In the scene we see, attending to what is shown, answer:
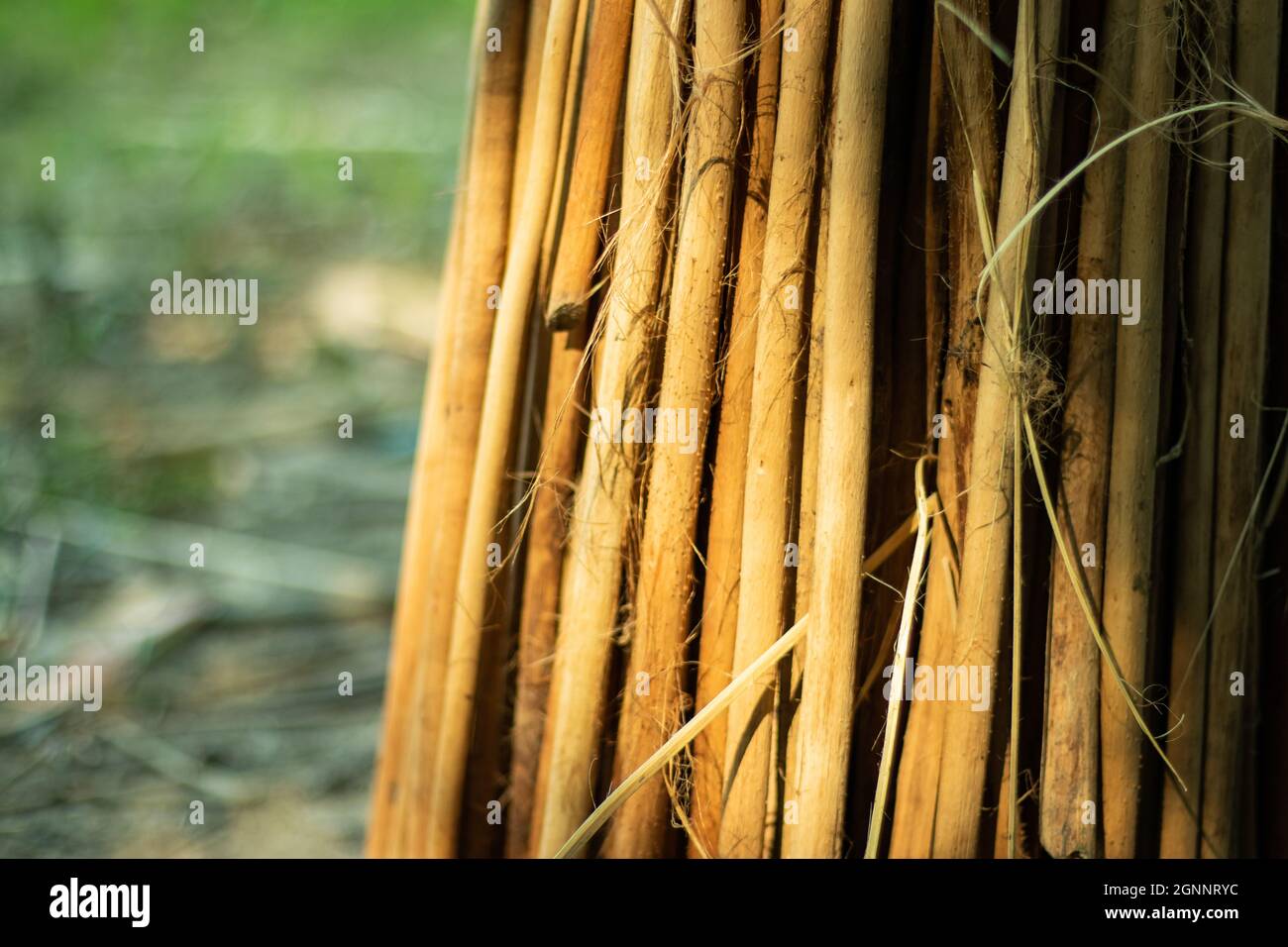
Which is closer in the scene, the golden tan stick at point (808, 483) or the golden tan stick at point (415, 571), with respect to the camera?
the golden tan stick at point (808, 483)

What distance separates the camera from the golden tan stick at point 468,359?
84 cm

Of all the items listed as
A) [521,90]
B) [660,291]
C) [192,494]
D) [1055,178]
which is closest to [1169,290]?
[1055,178]

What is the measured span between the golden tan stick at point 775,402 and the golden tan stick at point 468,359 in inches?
9.4

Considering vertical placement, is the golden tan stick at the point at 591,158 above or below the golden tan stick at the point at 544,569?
above

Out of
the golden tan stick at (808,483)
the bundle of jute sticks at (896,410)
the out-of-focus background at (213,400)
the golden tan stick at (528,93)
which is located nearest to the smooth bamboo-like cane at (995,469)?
the bundle of jute sticks at (896,410)

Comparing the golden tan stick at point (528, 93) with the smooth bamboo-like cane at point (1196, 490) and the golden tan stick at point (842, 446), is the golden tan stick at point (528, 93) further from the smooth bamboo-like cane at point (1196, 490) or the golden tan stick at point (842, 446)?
the smooth bamboo-like cane at point (1196, 490)

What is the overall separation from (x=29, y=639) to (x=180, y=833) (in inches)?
14.1

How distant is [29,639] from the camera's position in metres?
1.33

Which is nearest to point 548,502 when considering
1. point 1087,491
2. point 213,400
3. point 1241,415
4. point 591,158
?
point 591,158

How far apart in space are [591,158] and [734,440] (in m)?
0.26

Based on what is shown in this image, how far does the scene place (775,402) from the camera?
2.53ft

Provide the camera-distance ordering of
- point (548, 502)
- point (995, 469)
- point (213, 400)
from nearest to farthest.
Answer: point (995, 469)
point (548, 502)
point (213, 400)

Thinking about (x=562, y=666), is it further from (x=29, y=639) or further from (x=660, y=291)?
(x=29, y=639)

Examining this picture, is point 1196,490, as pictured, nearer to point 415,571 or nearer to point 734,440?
point 734,440
